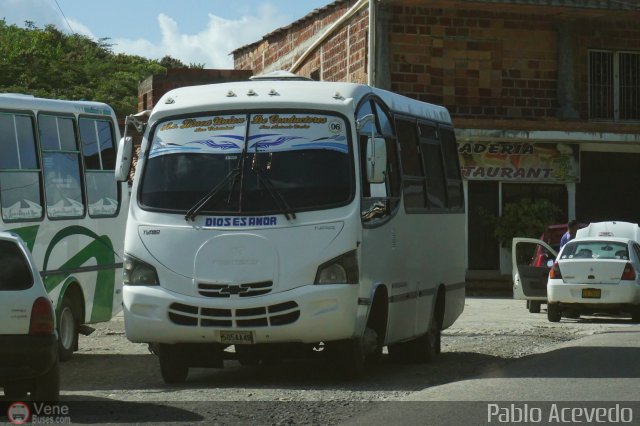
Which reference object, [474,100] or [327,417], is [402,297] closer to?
[327,417]

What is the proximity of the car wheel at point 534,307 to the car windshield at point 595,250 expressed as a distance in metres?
2.48

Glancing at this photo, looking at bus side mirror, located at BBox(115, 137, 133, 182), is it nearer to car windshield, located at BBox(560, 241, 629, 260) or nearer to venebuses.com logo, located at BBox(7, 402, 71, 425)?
venebuses.com logo, located at BBox(7, 402, 71, 425)

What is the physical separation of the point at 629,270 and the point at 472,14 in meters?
10.7

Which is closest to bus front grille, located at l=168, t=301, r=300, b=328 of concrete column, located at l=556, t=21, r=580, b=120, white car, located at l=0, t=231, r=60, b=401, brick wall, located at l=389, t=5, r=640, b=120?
white car, located at l=0, t=231, r=60, b=401

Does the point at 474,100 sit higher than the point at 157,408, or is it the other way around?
the point at 474,100

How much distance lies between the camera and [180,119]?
46.4 feet

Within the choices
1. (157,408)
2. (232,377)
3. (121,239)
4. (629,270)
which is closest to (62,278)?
(121,239)

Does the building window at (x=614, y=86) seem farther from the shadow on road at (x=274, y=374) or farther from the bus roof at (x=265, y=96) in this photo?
the bus roof at (x=265, y=96)

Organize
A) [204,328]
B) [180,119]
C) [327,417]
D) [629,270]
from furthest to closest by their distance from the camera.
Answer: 1. [629,270]
2. [180,119]
3. [204,328]
4. [327,417]

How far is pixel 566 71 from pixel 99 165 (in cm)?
1830

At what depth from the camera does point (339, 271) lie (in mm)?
13305

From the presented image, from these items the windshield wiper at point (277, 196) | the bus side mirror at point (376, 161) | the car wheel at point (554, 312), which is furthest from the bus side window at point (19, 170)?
the car wheel at point (554, 312)

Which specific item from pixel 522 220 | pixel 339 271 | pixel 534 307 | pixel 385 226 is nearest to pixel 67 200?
pixel 385 226

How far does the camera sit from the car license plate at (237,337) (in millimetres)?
13102
